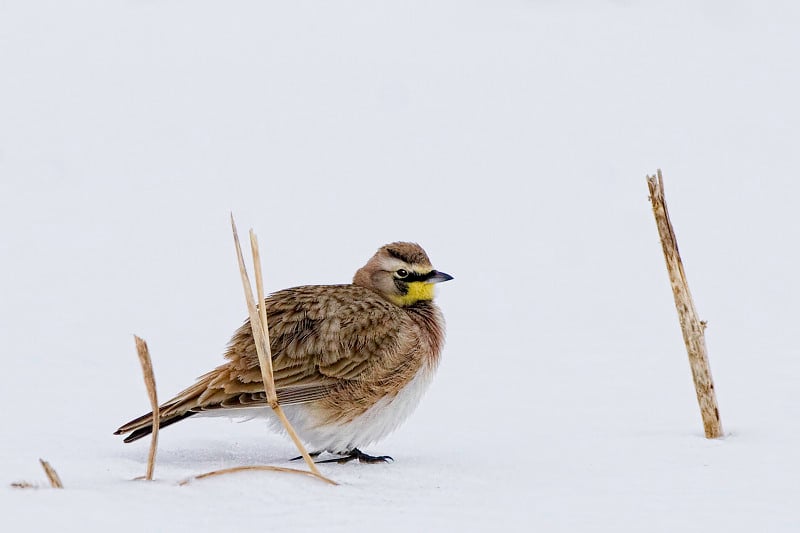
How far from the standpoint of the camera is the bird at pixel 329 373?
225 inches

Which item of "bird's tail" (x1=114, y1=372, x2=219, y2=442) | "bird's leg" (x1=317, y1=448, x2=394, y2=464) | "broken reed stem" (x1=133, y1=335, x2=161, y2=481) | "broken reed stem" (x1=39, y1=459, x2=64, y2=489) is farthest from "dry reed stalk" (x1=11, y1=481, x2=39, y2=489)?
"bird's leg" (x1=317, y1=448, x2=394, y2=464)

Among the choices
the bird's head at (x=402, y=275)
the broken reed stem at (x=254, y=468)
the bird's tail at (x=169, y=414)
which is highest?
the bird's head at (x=402, y=275)

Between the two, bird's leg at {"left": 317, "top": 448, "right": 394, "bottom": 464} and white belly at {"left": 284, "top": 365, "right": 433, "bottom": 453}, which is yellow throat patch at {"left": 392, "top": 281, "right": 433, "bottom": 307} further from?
bird's leg at {"left": 317, "top": 448, "right": 394, "bottom": 464}

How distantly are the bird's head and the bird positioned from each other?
0.33m

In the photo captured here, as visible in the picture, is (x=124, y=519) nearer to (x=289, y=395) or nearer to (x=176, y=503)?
(x=176, y=503)

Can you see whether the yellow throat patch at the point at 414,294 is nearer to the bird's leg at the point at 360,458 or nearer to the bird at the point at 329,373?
the bird at the point at 329,373

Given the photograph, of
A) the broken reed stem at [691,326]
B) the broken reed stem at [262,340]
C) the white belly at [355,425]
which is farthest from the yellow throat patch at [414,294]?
the broken reed stem at [262,340]

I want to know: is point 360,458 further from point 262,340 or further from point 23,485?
point 23,485

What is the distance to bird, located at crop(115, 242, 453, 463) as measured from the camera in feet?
18.7

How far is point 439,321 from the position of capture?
6.74m

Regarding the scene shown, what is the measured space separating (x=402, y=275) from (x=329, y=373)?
3.51ft

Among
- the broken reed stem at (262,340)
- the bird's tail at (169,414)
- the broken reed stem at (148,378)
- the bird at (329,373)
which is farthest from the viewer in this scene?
the bird at (329,373)

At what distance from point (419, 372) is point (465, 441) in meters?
0.62

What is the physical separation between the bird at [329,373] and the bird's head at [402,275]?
329mm
